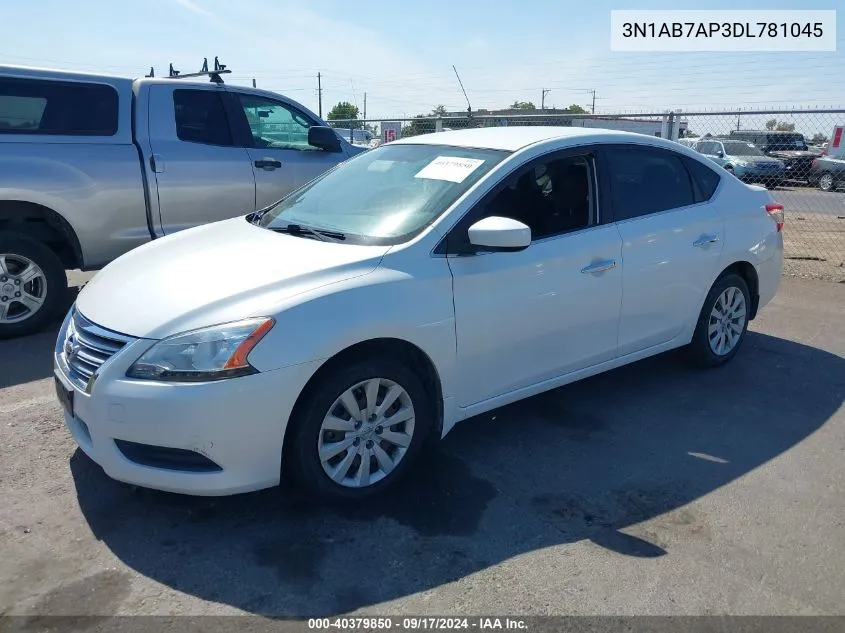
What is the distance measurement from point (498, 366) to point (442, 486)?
0.67m

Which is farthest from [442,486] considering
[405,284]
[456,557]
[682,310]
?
[682,310]

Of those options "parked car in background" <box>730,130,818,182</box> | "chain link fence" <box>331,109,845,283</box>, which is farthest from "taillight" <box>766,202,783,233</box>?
"parked car in background" <box>730,130,818,182</box>

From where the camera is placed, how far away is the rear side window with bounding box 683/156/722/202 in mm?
4914

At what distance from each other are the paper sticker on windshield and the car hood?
2.30 ft

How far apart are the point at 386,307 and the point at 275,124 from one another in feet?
14.4

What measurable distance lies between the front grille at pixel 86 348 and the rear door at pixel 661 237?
2781mm

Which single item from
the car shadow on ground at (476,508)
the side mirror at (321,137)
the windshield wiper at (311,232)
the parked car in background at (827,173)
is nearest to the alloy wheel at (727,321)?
the car shadow on ground at (476,508)

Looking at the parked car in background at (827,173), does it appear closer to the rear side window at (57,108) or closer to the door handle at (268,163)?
the door handle at (268,163)

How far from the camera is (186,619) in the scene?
2.58m

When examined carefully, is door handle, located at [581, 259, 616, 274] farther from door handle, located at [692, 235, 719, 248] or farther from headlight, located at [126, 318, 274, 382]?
headlight, located at [126, 318, 274, 382]

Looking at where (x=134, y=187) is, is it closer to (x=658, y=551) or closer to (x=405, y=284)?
(x=405, y=284)

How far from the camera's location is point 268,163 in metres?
6.74

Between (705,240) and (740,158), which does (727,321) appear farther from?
(740,158)

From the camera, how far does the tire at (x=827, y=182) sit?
2345 centimetres
